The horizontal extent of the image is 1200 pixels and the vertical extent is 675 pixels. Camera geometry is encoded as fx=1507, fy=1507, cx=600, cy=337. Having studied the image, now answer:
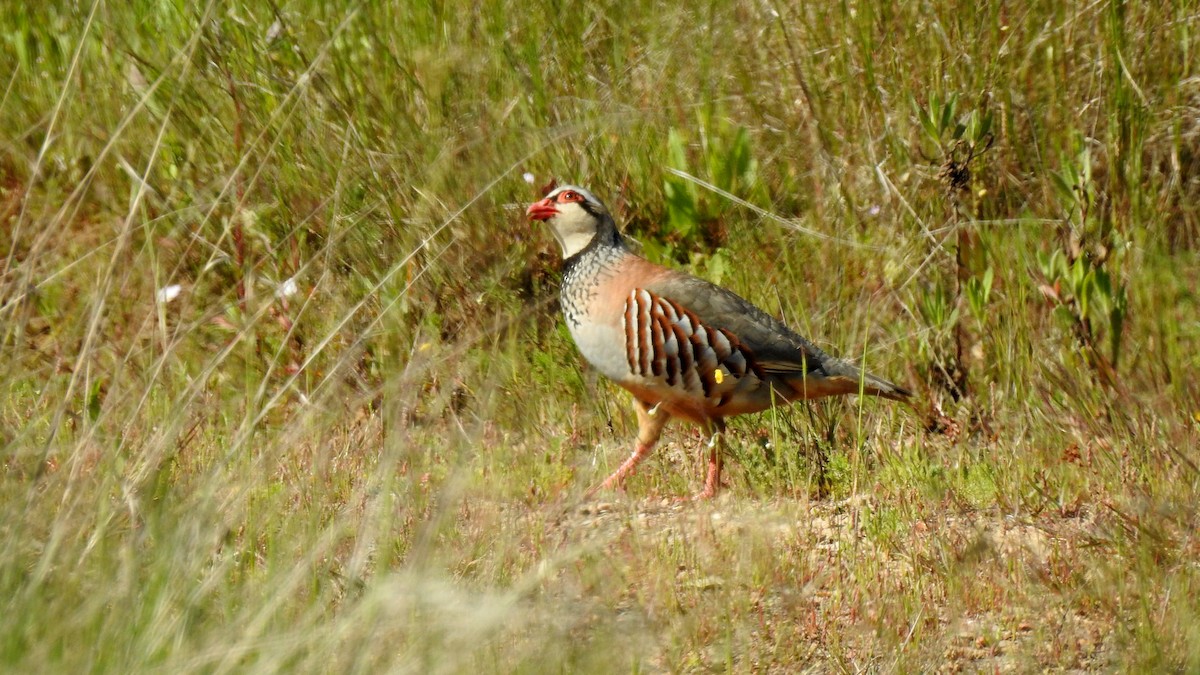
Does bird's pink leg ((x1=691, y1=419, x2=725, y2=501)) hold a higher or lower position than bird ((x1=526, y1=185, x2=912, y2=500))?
lower

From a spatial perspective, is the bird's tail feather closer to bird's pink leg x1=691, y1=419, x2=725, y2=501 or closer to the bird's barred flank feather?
the bird's barred flank feather

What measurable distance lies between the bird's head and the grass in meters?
0.34

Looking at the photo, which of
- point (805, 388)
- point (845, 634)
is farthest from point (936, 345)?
point (845, 634)

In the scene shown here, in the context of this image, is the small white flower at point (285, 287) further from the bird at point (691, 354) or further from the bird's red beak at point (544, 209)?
the bird's red beak at point (544, 209)

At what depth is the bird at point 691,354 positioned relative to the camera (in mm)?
4820

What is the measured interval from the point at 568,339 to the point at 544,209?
64cm

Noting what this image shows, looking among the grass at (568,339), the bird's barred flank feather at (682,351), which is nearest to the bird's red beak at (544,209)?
the grass at (568,339)

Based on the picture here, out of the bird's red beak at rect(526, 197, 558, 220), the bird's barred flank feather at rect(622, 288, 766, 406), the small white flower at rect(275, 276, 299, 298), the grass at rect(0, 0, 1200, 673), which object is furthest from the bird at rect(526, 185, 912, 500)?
the small white flower at rect(275, 276, 299, 298)

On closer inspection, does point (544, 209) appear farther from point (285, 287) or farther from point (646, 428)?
point (285, 287)

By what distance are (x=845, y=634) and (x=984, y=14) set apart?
3258mm

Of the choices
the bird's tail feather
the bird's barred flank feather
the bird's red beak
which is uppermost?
the bird's red beak

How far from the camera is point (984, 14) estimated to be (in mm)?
5898

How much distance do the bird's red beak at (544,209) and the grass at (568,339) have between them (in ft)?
1.07

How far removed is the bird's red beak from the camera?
5.23 metres
